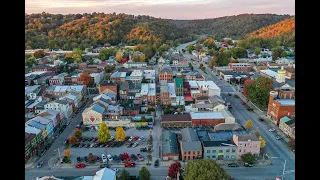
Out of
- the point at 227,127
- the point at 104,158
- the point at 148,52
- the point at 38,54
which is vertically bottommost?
the point at 104,158

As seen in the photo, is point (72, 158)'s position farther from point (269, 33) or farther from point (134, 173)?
point (269, 33)

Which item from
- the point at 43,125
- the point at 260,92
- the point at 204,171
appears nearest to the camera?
the point at 204,171

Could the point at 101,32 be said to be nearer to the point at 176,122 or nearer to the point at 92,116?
the point at 92,116

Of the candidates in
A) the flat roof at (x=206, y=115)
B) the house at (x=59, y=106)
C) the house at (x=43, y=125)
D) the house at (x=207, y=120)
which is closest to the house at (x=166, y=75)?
the flat roof at (x=206, y=115)

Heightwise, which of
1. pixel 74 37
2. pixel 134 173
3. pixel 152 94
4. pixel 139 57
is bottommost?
pixel 134 173

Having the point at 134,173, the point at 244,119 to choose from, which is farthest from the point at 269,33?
the point at 134,173

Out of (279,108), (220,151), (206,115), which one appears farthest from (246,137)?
(279,108)

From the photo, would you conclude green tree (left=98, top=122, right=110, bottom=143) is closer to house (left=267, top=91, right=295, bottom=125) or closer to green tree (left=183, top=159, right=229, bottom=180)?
green tree (left=183, top=159, right=229, bottom=180)
